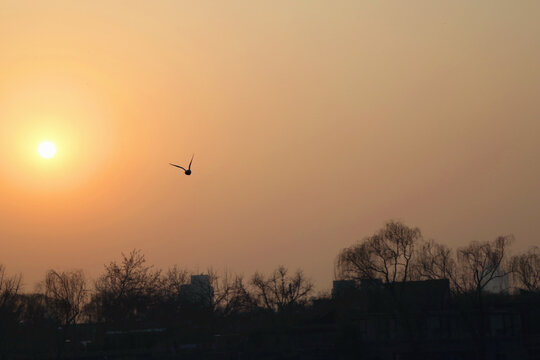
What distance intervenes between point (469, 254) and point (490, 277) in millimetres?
3626

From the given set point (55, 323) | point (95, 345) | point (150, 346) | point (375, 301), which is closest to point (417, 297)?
point (375, 301)

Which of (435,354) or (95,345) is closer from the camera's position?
(435,354)

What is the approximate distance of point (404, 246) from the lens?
9569cm

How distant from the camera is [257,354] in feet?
255

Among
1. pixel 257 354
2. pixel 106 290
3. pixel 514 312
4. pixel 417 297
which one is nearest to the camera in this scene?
pixel 257 354

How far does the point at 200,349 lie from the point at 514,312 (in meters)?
33.5

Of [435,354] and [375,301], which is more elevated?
[375,301]

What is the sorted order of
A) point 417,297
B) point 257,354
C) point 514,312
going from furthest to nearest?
point 417,297, point 514,312, point 257,354

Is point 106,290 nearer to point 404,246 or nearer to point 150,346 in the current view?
point 150,346

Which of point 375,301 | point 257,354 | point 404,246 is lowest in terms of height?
point 257,354

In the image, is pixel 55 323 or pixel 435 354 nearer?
pixel 435 354

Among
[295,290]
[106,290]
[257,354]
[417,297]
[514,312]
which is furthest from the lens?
[295,290]

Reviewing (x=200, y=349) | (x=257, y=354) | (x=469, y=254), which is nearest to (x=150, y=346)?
(x=200, y=349)

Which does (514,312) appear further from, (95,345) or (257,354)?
(95,345)
